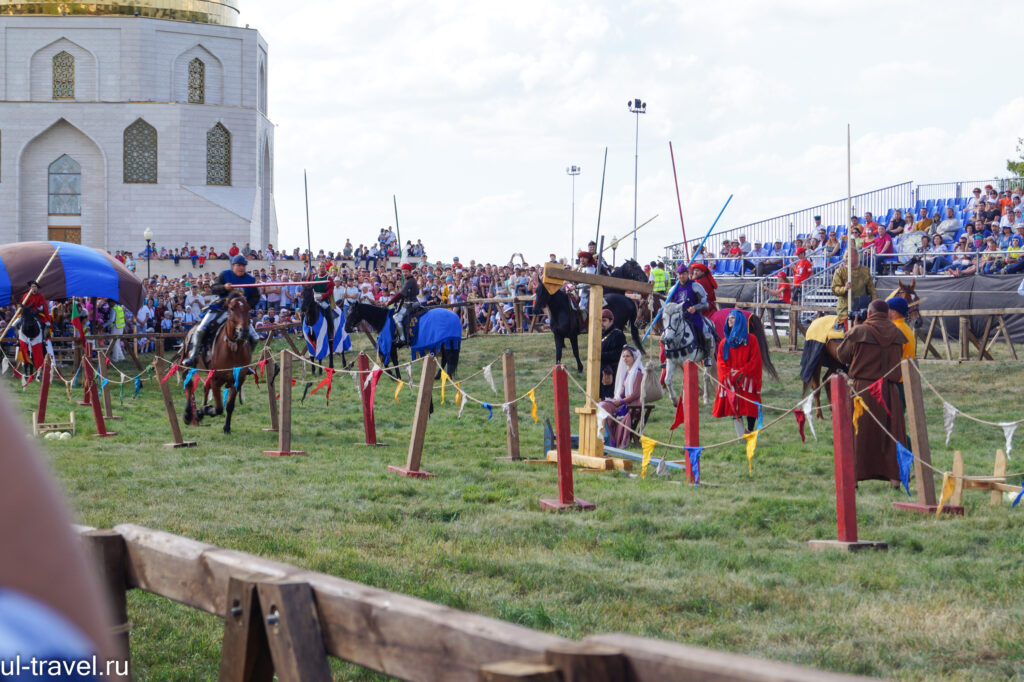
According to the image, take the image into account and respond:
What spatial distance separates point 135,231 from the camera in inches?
2146

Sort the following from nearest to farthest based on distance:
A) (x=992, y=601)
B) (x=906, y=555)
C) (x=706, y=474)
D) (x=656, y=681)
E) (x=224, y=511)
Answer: (x=656, y=681) → (x=992, y=601) → (x=906, y=555) → (x=224, y=511) → (x=706, y=474)

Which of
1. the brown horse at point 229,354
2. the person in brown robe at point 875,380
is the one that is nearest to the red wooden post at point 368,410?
the brown horse at point 229,354

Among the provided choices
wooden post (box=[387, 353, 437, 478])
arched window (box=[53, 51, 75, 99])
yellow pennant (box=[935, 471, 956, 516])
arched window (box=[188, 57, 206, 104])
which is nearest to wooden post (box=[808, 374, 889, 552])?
yellow pennant (box=[935, 471, 956, 516])

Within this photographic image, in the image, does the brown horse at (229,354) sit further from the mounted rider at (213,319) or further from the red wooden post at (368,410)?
the red wooden post at (368,410)

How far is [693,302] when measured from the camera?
55.1ft

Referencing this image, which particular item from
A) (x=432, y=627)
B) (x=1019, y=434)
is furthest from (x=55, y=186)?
(x=432, y=627)

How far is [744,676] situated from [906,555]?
665 centimetres

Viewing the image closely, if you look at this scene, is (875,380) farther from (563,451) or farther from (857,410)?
(563,451)

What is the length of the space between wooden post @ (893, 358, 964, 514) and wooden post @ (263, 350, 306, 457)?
690 centimetres

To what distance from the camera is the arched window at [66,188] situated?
181 feet

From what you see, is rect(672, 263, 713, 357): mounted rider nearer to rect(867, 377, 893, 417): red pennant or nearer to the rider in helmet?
rect(867, 377, 893, 417): red pennant

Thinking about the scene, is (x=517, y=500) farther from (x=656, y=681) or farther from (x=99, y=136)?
(x=99, y=136)

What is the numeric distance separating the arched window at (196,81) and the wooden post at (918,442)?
51.6 m

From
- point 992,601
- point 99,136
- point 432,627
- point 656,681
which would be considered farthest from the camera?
point 99,136
